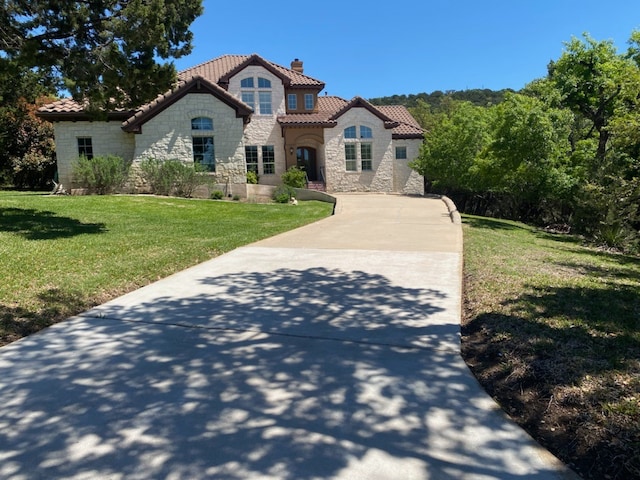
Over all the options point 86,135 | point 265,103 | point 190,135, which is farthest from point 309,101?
point 86,135

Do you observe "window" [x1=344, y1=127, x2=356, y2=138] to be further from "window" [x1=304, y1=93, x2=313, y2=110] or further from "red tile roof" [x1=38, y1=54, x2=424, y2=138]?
"window" [x1=304, y1=93, x2=313, y2=110]

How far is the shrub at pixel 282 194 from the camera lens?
21.4 metres

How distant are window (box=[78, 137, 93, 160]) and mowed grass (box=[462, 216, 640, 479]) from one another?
2007cm

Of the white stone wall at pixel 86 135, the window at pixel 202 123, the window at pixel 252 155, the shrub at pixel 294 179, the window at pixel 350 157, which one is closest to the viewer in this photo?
the white stone wall at pixel 86 135

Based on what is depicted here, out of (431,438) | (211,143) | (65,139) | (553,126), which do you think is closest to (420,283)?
(431,438)

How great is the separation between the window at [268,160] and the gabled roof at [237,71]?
3851 millimetres

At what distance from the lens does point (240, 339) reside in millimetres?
4848

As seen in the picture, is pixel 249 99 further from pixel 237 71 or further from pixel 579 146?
pixel 579 146

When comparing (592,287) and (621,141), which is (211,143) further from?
(592,287)

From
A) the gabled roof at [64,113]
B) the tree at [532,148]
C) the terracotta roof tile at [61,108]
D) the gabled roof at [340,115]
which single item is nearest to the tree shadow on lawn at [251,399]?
the tree at [532,148]

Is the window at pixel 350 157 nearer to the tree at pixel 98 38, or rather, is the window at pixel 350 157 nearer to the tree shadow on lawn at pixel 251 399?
the tree at pixel 98 38

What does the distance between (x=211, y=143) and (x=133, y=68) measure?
12.7 metres

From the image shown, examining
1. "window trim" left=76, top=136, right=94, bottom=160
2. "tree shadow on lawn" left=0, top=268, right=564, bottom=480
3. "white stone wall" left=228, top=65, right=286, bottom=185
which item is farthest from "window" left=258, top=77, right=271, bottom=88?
"tree shadow on lawn" left=0, top=268, right=564, bottom=480

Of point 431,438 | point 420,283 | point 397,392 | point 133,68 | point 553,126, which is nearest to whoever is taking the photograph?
point 431,438
